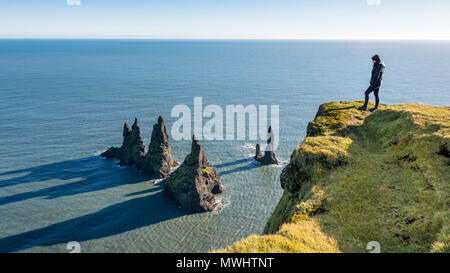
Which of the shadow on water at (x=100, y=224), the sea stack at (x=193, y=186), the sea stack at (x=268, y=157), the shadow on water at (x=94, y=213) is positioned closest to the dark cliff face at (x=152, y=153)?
the shadow on water at (x=94, y=213)

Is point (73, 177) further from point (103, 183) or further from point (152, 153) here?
point (152, 153)

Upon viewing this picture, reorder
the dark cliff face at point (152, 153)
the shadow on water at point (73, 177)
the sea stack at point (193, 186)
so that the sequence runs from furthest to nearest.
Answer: the dark cliff face at point (152, 153) < the shadow on water at point (73, 177) < the sea stack at point (193, 186)

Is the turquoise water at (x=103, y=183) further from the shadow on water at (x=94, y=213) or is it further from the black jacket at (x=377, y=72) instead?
the black jacket at (x=377, y=72)

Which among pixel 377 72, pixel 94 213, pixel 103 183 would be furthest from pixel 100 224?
pixel 377 72

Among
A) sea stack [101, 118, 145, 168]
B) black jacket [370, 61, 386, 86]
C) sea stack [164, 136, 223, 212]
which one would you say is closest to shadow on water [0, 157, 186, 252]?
sea stack [164, 136, 223, 212]

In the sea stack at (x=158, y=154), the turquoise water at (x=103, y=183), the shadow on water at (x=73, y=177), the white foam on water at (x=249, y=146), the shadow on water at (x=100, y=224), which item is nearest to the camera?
the shadow on water at (x=100, y=224)

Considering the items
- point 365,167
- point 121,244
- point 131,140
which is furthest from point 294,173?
point 131,140

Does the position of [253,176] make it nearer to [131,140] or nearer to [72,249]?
[131,140]
